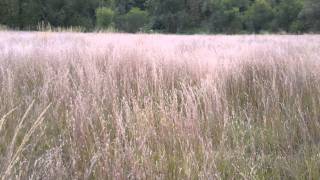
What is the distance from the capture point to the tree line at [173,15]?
4091 cm

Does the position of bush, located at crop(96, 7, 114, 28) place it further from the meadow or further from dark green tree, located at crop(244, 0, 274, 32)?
the meadow

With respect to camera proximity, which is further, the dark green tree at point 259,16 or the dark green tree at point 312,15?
the dark green tree at point 259,16

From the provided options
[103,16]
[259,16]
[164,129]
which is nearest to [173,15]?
[259,16]

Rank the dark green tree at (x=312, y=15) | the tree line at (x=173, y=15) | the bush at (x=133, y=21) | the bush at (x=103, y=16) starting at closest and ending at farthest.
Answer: the tree line at (x=173, y=15) < the dark green tree at (x=312, y=15) < the bush at (x=103, y=16) < the bush at (x=133, y=21)

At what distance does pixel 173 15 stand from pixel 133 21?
10313mm

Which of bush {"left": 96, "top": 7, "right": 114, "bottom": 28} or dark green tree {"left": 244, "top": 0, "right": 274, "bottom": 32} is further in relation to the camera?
dark green tree {"left": 244, "top": 0, "right": 274, "bottom": 32}

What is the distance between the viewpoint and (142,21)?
6212 centimetres

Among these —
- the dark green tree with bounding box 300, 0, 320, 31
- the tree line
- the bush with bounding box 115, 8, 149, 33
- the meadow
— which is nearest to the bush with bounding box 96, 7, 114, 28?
the tree line

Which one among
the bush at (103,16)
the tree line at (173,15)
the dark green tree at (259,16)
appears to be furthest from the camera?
the dark green tree at (259,16)

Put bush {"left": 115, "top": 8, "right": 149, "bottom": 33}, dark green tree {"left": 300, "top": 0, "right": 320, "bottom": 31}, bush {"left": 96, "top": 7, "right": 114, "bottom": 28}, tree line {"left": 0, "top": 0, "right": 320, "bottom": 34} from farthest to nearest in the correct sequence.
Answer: bush {"left": 115, "top": 8, "right": 149, "bottom": 33}, bush {"left": 96, "top": 7, "right": 114, "bottom": 28}, dark green tree {"left": 300, "top": 0, "right": 320, "bottom": 31}, tree line {"left": 0, "top": 0, "right": 320, "bottom": 34}

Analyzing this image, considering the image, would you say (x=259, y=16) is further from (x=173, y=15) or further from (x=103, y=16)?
(x=103, y=16)

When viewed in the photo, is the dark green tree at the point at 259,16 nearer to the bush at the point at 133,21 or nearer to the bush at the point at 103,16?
the bush at the point at 133,21

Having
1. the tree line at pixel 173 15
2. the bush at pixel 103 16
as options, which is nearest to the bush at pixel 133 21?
the tree line at pixel 173 15

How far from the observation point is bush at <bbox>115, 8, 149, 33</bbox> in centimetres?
5931
